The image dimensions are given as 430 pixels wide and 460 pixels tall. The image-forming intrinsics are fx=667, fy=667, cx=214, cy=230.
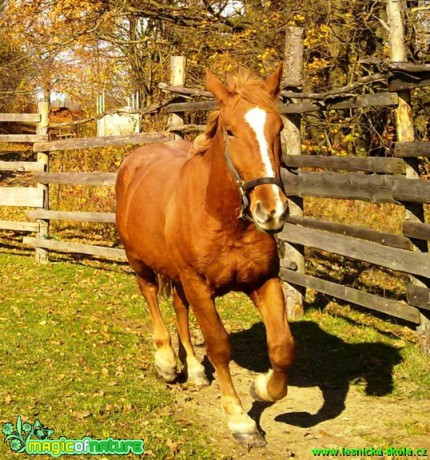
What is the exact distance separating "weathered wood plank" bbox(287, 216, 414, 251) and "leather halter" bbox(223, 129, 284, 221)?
248cm

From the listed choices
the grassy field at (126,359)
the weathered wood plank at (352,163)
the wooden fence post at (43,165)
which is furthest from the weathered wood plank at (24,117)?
the weathered wood plank at (352,163)

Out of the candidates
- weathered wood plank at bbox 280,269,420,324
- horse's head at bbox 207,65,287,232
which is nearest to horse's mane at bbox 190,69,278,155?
horse's head at bbox 207,65,287,232

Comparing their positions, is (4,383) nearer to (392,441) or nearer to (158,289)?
(158,289)

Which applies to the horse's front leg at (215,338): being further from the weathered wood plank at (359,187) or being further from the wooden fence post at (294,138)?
the wooden fence post at (294,138)

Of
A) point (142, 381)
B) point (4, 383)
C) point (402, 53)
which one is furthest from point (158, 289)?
point (402, 53)

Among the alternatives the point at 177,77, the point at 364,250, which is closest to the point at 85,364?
the point at 364,250

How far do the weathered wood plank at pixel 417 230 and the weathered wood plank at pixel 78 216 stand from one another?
4926 mm

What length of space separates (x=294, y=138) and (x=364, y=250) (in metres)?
1.72

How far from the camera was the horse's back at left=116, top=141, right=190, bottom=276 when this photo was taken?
18.0 feet

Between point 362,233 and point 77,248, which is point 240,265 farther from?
point 77,248

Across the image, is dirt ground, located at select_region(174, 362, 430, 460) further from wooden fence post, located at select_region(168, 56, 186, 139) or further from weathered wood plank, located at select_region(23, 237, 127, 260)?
weathered wood plank, located at select_region(23, 237, 127, 260)

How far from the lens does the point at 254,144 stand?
150 inches

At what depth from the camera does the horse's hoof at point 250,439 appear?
4.45 m

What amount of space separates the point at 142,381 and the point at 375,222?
6450mm
